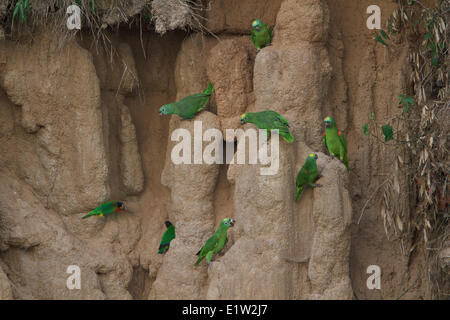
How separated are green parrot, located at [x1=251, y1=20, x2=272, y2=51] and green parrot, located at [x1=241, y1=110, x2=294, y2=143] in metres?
0.78

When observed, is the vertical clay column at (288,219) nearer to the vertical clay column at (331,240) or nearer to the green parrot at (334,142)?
the vertical clay column at (331,240)

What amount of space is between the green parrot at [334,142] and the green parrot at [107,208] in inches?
76.2

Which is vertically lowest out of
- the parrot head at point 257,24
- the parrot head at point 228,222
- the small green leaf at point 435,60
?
the parrot head at point 228,222

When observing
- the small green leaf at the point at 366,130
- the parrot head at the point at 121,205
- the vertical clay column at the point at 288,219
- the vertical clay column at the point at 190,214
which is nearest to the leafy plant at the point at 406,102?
the small green leaf at the point at 366,130

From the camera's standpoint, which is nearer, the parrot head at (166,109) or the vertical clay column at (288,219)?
the vertical clay column at (288,219)

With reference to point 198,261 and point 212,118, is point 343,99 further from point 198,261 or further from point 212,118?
point 198,261

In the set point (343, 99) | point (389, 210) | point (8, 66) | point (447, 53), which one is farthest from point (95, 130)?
point (447, 53)

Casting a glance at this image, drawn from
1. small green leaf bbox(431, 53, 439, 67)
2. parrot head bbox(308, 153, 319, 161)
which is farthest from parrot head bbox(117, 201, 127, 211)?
small green leaf bbox(431, 53, 439, 67)

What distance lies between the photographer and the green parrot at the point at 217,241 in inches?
240

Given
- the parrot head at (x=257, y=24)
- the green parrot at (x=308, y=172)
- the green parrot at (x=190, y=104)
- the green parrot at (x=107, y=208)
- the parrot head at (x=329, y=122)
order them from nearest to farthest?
the green parrot at (x=308, y=172), the parrot head at (x=329, y=122), the parrot head at (x=257, y=24), the green parrot at (x=190, y=104), the green parrot at (x=107, y=208)

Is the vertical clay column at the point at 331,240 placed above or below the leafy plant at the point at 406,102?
below

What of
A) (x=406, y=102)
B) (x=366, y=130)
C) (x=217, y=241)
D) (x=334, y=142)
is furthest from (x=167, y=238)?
(x=406, y=102)

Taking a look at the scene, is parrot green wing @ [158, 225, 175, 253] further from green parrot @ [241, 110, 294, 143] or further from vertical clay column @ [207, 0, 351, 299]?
green parrot @ [241, 110, 294, 143]

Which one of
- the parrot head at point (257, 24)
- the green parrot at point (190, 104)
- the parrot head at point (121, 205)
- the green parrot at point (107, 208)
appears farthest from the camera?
the parrot head at point (121, 205)
